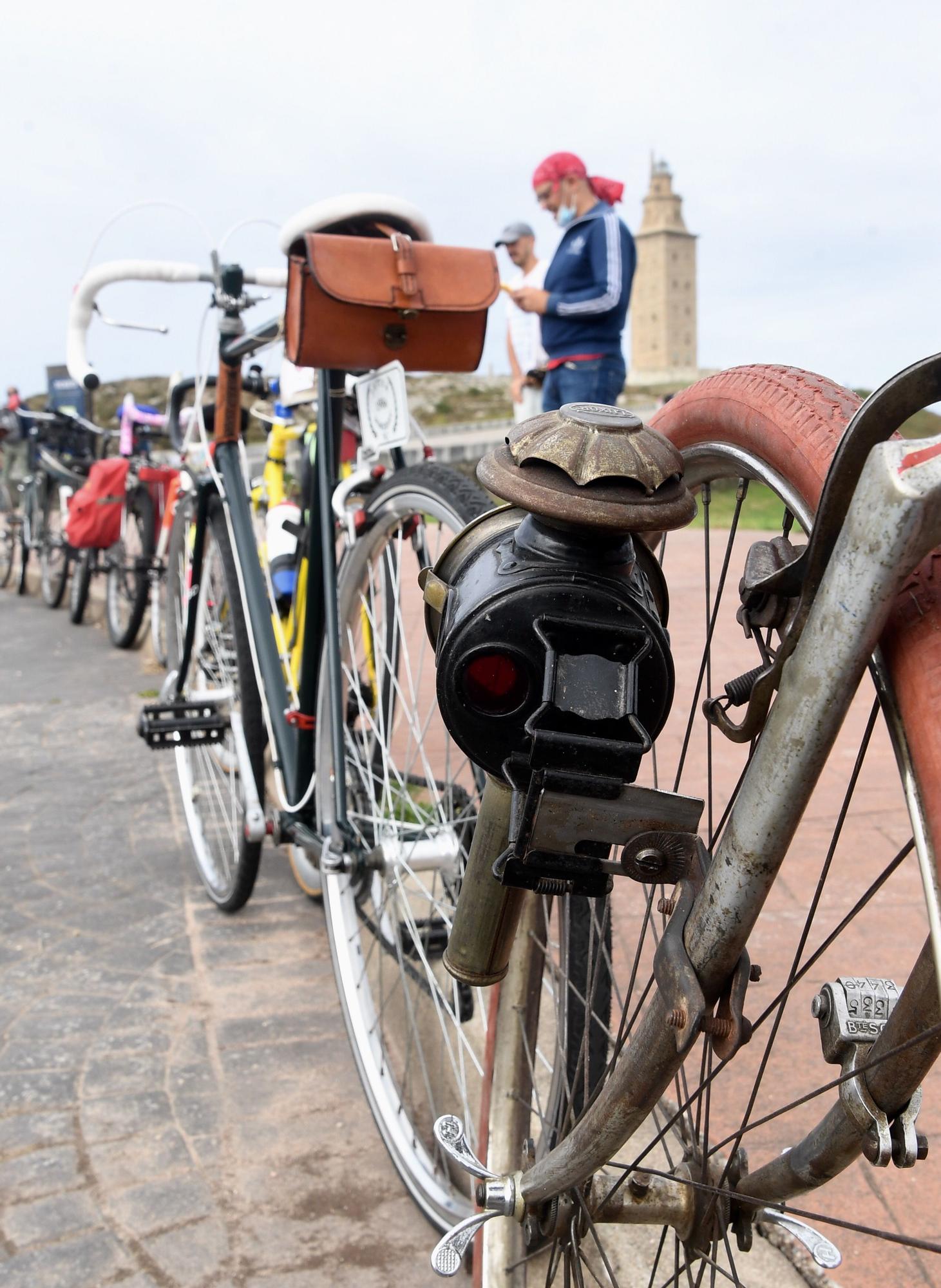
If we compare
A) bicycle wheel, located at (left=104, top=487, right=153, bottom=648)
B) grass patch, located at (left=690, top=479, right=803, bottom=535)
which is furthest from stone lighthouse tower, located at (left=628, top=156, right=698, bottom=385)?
bicycle wheel, located at (left=104, top=487, right=153, bottom=648)

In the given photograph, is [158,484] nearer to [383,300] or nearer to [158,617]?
[158,617]

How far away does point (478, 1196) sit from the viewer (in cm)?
122

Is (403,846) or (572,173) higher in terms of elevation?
(572,173)

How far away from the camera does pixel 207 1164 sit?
2080 mm

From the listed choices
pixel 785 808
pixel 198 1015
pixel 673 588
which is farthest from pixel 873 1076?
pixel 673 588

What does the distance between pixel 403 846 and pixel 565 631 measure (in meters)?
1.18

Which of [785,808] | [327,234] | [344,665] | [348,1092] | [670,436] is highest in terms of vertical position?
[327,234]

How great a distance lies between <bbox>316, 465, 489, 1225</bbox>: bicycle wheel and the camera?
6.15 feet

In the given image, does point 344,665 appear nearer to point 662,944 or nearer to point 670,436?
point 670,436

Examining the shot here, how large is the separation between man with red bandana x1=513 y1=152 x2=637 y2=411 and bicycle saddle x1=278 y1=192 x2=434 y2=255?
8.36 ft

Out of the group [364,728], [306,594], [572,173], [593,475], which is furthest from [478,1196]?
[572,173]

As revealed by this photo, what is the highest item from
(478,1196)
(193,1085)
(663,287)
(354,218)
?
(663,287)

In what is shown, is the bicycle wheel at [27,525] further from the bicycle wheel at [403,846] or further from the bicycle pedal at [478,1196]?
the bicycle pedal at [478,1196]

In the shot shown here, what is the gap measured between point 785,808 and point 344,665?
4.99 feet
